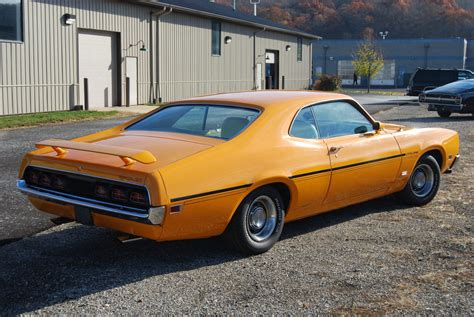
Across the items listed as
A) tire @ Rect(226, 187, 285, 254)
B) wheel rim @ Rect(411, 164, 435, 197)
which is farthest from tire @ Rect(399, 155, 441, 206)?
tire @ Rect(226, 187, 285, 254)

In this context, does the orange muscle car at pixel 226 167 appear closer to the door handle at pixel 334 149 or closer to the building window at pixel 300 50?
the door handle at pixel 334 149

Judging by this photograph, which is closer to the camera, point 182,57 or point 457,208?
point 457,208

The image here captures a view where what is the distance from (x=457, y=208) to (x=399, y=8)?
104 meters

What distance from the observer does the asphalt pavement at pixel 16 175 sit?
6129 mm

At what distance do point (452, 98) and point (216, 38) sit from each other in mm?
14469

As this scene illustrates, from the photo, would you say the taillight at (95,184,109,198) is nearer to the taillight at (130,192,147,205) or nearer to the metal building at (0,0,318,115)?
the taillight at (130,192,147,205)

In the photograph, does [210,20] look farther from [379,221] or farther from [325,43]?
[325,43]

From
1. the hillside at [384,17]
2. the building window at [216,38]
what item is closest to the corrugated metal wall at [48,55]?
the building window at [216,38]

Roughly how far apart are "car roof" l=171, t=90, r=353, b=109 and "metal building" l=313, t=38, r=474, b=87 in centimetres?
6526

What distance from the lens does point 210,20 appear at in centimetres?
3012

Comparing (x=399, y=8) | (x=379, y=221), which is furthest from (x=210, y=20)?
(x=399, y=8)

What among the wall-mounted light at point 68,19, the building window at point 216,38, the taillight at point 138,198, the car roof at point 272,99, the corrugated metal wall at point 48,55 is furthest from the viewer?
the building window at point 216,38

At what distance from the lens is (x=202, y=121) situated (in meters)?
5.67

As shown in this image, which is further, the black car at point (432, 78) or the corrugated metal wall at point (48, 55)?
the black car at point (432, 78)
